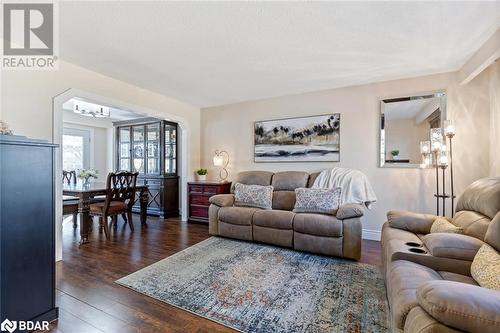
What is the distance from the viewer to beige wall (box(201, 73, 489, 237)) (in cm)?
304

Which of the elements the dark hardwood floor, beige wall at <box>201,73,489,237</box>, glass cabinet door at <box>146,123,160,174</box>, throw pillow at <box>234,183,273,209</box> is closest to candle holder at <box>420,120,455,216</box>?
beige wall at <box>201,73,489,237</box>

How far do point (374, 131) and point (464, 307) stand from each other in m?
3.19

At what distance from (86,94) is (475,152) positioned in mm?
5255

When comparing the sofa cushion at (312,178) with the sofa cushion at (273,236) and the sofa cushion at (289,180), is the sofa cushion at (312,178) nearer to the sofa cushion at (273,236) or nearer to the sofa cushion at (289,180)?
the sofa cushion at (289,180)

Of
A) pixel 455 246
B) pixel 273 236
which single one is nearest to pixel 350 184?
pixel 273 236

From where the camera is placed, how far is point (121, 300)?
192 cm

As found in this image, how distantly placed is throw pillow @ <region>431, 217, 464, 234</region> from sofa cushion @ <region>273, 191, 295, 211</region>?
188 centimetres

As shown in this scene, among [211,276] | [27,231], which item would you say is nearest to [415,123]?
[211,276]

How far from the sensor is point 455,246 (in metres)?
1.56

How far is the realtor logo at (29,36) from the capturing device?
196 cm

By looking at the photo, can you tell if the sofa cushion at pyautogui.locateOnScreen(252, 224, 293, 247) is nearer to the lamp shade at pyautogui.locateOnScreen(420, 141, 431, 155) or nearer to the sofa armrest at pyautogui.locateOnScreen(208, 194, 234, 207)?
the sofa armrest at pyautogui.locateOnScreen(208, 194, 234, 207)

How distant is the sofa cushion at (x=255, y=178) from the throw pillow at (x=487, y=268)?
9.46 ft

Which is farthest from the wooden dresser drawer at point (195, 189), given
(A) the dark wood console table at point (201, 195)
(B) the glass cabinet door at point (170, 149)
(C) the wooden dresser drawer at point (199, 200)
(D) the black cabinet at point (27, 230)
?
(D) the black cabinet at point (27, 230)

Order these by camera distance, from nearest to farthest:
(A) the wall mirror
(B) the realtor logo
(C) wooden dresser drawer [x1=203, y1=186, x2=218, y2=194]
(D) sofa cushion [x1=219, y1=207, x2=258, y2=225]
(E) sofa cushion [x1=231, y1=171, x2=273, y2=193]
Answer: (B) the realtor logo
(A) the wall mirror
(D) sofa cushion [x1=219, y1=207, x2=258, y2=225]
(E) sofa cushion [x1=231, y1=171, x2=273, y2=193]
(C) wooden dresser drawer [x1=203, y1=186, x2=218, y2=194]
